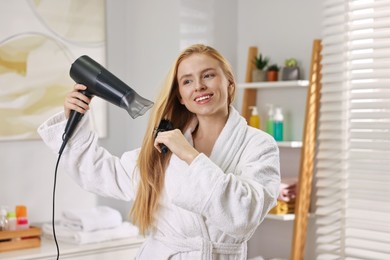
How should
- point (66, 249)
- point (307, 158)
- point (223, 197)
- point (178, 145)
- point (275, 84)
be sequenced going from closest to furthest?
1. point (223, 197)
2. point (178, 145)
3. point (66, 249)
4. point (307, 158)
5. point (275, 84)

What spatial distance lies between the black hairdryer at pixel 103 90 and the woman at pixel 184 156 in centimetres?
4

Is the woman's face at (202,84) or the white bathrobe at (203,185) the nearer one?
the white bathrobe at (203,185)

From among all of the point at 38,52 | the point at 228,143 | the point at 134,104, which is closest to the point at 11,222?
the point at 38,52

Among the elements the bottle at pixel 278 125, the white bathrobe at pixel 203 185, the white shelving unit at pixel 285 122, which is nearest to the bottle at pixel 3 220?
the white bathrobe at pixel 203 185

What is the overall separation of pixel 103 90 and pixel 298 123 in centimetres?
175

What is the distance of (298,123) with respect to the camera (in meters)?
3.52

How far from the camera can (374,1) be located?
2979mm

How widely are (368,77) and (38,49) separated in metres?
1.61

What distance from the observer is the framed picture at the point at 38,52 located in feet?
10.7

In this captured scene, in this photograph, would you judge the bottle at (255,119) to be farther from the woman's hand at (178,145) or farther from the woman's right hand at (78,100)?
the woman's hand at (178,145)

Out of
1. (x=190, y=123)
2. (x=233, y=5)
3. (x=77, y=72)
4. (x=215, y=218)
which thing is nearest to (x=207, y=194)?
(x=215, y=218)

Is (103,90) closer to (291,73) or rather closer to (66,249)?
(66,249)

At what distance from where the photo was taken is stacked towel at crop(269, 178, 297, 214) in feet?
11.0

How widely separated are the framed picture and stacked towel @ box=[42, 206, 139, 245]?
460 millimetres
